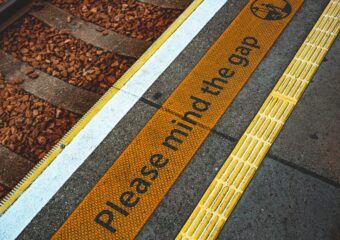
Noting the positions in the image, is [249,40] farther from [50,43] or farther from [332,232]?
[50,43]

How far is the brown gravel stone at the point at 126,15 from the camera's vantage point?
4934mm

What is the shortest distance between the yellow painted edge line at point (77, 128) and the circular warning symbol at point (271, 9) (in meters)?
0.79

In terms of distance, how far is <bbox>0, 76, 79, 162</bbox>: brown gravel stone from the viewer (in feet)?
12.7

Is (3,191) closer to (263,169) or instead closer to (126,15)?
(263,169)

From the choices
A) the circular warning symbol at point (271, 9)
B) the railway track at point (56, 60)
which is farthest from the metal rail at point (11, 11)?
the circular warning symbol at point (271, 9)

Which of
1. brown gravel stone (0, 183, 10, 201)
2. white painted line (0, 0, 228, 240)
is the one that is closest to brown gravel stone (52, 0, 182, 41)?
white painted line (0, 0, 228, 240)

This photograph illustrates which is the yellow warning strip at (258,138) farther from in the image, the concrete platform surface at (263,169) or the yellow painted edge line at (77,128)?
the yellow painted edge line at (77,128)

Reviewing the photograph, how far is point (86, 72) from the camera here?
14.8 feet

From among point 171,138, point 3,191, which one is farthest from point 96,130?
point 3,191

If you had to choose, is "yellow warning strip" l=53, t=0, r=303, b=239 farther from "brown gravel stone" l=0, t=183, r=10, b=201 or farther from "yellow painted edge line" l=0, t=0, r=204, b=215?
"brown gravel stone" l=0, t=183, r=10, b=201

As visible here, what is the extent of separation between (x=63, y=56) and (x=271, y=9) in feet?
9.64

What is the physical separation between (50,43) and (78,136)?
2.06m

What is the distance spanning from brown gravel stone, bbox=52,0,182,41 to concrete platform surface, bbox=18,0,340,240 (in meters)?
1.28

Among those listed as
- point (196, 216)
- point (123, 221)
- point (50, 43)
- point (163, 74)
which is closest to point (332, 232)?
point (196, 216)
